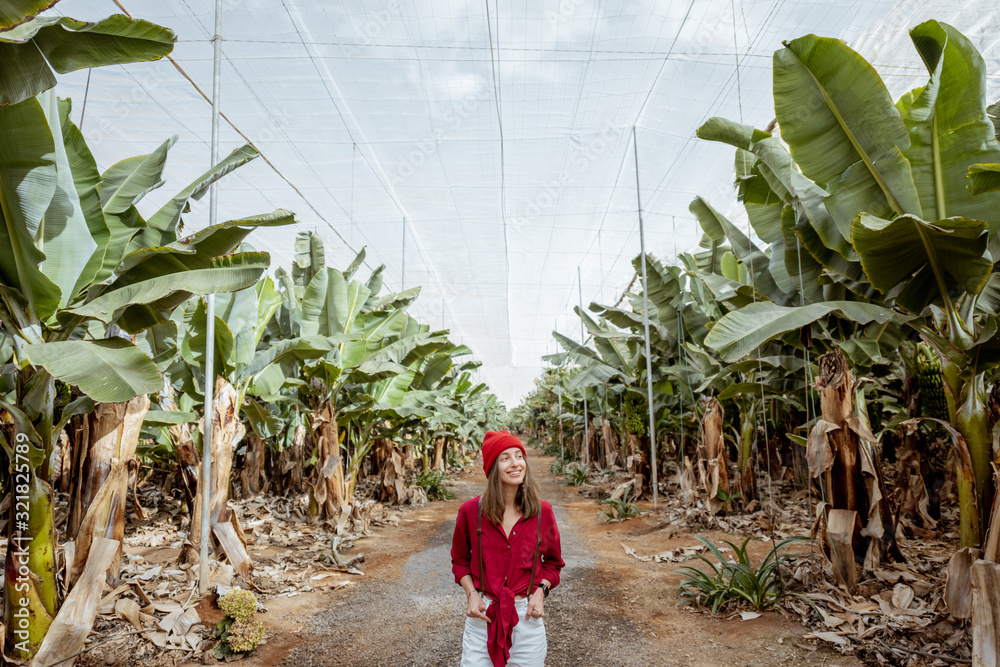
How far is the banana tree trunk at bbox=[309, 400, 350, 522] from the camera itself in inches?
280

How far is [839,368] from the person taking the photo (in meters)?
4.10

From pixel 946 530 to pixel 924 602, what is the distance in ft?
10.1

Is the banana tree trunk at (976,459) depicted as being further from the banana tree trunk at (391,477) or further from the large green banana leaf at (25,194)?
the banana tree trunk at (391,477)

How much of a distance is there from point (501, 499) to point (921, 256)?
2615mm

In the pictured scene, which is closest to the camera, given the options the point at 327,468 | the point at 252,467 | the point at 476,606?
the point at 476,606

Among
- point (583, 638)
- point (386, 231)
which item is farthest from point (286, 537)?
point (386, 231)

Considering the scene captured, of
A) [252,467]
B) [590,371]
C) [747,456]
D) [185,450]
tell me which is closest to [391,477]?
[252,467]

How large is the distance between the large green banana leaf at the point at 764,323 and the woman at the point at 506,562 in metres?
1.66

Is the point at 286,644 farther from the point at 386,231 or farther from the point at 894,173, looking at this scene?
the point at 386,231

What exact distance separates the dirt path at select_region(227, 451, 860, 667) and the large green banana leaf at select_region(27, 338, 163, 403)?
2.00 meters

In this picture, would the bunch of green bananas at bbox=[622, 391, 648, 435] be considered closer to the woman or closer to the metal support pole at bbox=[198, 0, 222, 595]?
the metal support pole at bbox=[198, 0, 222, 595]

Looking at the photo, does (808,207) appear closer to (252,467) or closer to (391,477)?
(391,477)

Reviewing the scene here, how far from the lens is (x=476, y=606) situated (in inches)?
82.9

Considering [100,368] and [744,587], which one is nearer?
[100,368]
